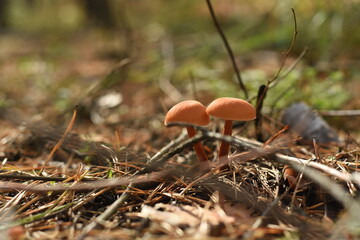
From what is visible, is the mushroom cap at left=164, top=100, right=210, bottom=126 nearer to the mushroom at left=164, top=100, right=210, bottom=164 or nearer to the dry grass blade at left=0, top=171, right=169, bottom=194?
the mushroom at left=164, top=100, right=210, bottom=164

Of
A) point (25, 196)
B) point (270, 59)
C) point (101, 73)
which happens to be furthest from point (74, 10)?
point (25, 196)

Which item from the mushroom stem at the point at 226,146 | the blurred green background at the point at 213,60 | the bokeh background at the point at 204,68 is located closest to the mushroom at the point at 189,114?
the mushroom stem at the point at 226,146

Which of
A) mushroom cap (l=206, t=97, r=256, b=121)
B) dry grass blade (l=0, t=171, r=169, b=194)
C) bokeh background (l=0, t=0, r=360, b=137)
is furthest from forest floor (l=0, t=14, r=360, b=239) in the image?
bokeh background (l=0, t=0, r=360, b=137)

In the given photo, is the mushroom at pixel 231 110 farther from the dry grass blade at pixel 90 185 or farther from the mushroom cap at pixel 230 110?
the dry grass blade at pixel 90 185

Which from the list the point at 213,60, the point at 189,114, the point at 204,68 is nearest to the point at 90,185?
the point at 189,114

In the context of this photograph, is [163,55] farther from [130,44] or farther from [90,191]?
[90,191]

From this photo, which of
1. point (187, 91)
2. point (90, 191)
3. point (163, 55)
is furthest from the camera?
point (163, 55)
